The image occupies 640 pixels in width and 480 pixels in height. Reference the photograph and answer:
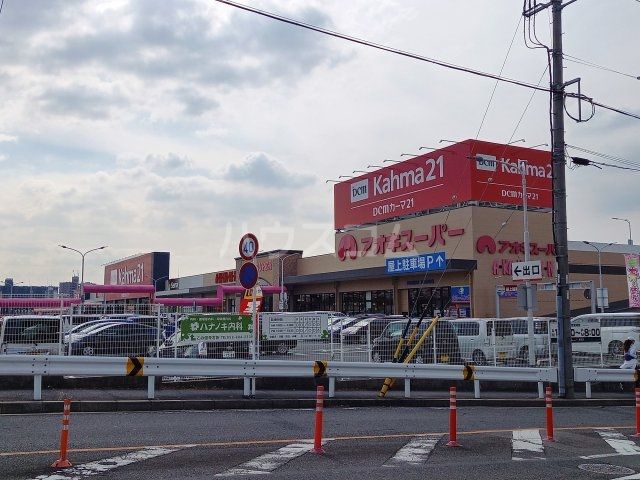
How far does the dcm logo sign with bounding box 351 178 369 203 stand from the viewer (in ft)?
170

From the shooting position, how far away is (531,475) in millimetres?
8031

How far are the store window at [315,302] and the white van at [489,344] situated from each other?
104 ft

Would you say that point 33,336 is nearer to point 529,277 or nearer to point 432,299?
point 529,277

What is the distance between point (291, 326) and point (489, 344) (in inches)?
254

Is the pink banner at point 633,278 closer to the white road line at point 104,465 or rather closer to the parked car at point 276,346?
the parked car at point 276,346

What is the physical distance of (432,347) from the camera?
18172 mm

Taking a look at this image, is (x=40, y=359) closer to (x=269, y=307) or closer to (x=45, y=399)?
(x=45, y=399)

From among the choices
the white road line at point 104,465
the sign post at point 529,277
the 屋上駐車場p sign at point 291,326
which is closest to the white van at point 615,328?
the sign post at point 529,277

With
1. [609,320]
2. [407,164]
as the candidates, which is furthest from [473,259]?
[609,320]

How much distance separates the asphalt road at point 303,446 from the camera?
7852 mm

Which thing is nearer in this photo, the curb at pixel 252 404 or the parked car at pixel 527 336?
the curb at pixel 252 404

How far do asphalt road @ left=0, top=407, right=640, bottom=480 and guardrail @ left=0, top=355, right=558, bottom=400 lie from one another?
1113 millimetres

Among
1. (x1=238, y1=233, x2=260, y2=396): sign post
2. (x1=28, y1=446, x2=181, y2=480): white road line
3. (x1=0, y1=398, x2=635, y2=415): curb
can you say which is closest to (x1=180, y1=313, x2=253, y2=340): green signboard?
(x1=238, y1=233, x2=260, y2=396): sign post

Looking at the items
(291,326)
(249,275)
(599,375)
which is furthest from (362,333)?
(599,375)
